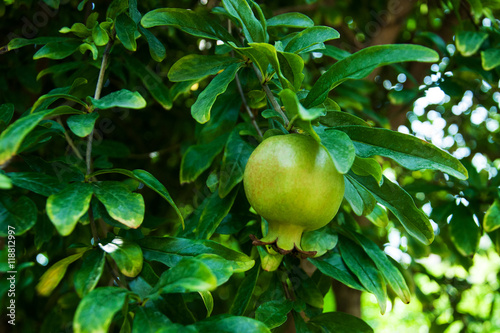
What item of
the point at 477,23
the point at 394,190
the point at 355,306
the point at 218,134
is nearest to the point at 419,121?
the point at 477,23

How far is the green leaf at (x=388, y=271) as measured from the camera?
0.87 m

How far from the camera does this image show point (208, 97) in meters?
0.80

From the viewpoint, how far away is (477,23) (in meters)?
1.44

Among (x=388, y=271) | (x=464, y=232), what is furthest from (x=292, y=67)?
(x=464, y=232)

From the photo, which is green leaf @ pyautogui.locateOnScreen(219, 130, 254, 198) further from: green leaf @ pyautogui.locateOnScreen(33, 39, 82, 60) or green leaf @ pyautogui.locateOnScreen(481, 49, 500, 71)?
green leaf @ pyautogui.locateOnScreen(481, 49, 500, 71)

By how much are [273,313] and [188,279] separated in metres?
0.31

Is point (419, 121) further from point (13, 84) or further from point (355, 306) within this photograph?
point (13, 84)

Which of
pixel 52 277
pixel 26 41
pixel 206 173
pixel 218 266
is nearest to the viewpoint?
pixel 218 266

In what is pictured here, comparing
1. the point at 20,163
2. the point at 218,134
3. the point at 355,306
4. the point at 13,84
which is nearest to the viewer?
the point at 20,163

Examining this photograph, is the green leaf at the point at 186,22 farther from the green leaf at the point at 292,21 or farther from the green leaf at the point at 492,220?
the green leaf at the point at 492,220

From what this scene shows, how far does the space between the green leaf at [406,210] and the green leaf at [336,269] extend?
173 millimetres

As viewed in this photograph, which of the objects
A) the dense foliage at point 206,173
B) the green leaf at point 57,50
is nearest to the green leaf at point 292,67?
the dense foliage at point 206,173

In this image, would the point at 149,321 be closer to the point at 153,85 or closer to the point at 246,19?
→ the point at 246,19

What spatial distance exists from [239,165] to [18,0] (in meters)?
0.97
